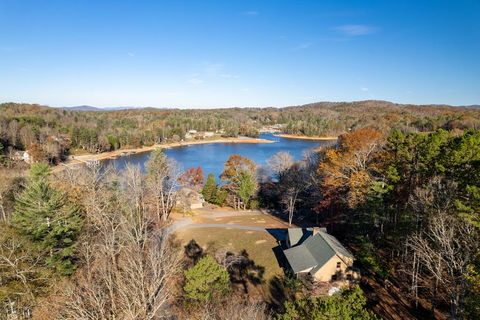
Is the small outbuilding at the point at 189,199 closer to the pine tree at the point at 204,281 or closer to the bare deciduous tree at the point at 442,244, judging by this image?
the pine tree at the point at 204,281

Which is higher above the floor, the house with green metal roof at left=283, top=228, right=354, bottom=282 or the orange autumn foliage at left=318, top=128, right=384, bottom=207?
the orange autumn foliage at left=318, top=128, right=384, bottom=207

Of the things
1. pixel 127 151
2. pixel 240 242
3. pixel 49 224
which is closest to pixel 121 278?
pixel 49 224

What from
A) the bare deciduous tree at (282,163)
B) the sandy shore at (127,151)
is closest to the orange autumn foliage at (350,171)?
the bare deciduous tree at (282,163)

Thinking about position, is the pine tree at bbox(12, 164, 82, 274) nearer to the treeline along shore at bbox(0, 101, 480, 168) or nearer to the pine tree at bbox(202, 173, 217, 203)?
the pine tree at bbox(202, 173, 217, 203)

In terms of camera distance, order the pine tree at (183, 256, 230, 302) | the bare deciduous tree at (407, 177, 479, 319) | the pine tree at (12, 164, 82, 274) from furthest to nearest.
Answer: the pine tree at (12, 164, 82, 274) < the pine tree at (183, 256, 230, 302) < the bare deciduous tree at (407, 177, 479, 319)

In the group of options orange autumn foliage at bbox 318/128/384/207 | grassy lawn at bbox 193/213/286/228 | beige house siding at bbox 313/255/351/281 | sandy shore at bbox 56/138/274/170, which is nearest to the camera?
beige house siding at bbox 313/255/351/281

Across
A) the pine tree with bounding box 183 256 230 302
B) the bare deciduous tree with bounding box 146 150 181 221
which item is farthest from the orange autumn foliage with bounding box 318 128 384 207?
the bare deciduous tree with bounding box 146 150 181 221

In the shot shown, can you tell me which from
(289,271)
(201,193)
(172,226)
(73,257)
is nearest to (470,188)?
(289,271)

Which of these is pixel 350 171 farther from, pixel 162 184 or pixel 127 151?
pixel 127 151
